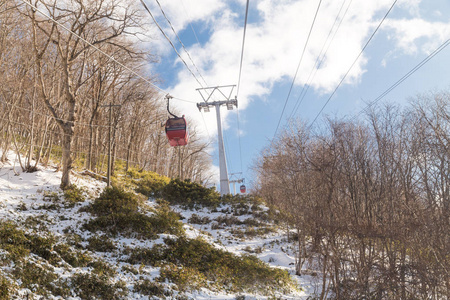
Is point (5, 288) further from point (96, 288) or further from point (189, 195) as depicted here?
point (189, 195)

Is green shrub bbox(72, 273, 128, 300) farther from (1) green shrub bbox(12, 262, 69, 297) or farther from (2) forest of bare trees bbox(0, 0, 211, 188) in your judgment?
(2) forest of bare trees bbox(0, 0, 211, 188)

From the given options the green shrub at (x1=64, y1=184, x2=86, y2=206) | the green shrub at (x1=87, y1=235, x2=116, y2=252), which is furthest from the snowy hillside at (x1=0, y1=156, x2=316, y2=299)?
the green shrub at (x1=64, y1=184, x2=86, y2=206)

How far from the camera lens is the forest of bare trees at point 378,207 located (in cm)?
928

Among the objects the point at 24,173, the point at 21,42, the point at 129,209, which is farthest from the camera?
the point at 21,42

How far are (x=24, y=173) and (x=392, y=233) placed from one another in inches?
665

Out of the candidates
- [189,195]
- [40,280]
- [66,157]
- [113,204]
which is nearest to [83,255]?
[40,280]

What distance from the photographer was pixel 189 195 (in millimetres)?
24328

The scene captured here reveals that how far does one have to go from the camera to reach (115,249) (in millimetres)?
10438

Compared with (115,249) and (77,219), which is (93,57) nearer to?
(77,219)

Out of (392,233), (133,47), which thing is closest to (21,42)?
(133,47)

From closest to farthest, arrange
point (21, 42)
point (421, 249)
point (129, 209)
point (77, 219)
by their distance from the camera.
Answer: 1. point (421, 249)
2. point (77, 219)
3. point (129, 209)
4. point (21, 42)

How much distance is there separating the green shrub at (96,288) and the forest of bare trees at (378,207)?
20.7 ft

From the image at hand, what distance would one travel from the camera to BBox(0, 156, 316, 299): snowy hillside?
6.89m

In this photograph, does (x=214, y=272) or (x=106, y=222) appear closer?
(x=214, y=272)
